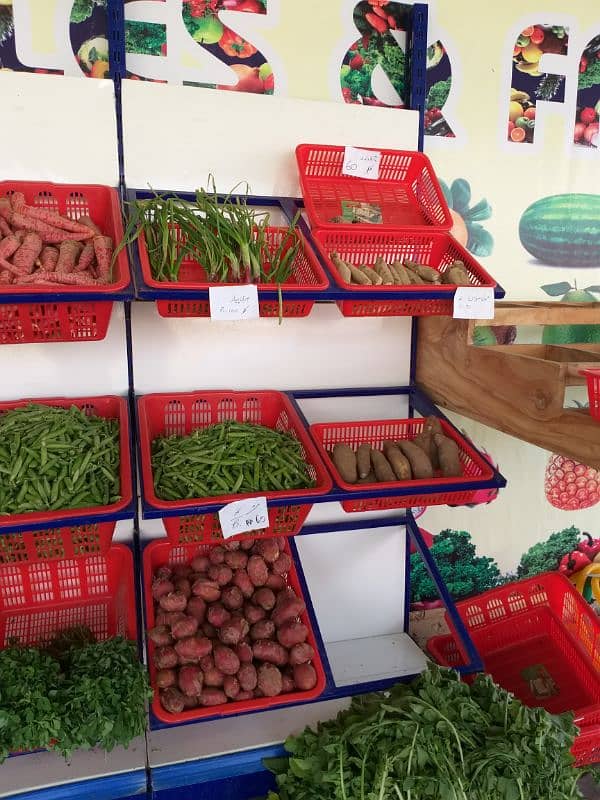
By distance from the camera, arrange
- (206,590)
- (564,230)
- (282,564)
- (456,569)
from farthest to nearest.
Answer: (456,569)
(564,230)
(282,564)
(206,590)

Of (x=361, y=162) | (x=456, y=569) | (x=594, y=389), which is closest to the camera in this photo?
(x=594, y=389)

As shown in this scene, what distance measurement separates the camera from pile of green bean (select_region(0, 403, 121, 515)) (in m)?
1.65

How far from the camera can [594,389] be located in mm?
1480

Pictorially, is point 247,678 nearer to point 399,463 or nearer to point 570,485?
point 399,463

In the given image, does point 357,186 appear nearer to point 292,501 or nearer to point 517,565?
point 292,501

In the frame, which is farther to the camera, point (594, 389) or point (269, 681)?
point (269, 681)

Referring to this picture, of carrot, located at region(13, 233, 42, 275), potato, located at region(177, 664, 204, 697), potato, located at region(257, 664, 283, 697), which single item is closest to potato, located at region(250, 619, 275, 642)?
potato, located at region(257, 664, 283, 697)

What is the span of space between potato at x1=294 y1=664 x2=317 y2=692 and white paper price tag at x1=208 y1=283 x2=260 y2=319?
A: 107 centimetres

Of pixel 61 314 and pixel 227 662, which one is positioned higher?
pixel 61 314

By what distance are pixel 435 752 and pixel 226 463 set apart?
0.97 m

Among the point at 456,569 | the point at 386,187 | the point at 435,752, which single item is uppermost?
the point at 386,187

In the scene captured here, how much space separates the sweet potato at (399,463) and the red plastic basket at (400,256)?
478 mm

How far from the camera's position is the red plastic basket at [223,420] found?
67.8 inches

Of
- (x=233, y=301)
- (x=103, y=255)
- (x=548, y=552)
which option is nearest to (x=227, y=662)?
(x=233, y=301)
